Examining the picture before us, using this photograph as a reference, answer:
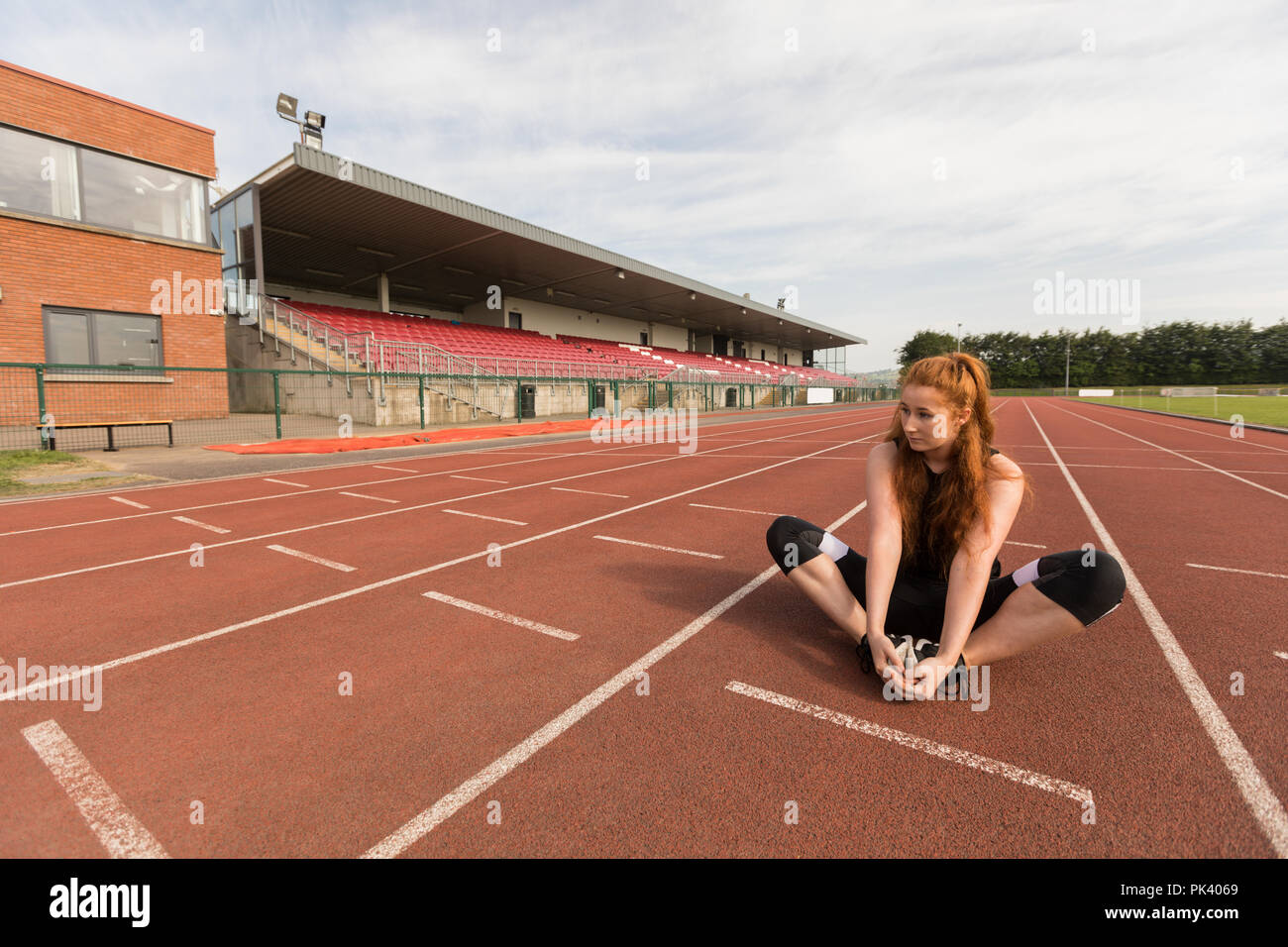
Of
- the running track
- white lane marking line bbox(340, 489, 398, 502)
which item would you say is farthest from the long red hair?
white lane marking line bbox(340, 489, 398, 502)

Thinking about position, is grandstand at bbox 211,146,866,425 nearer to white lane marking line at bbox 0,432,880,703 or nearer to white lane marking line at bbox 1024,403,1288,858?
white lane marking line at bbox 0,432,880,703

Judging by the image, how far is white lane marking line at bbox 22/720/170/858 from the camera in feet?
6.39

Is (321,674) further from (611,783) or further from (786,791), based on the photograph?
(786,791)

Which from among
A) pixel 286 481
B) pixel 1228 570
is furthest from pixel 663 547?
pixel 286 481

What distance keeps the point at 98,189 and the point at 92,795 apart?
68.4ft

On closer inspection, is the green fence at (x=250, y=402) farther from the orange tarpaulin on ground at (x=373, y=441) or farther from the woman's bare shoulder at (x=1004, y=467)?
the woman's bare shoulder at (x=1004, y=467)

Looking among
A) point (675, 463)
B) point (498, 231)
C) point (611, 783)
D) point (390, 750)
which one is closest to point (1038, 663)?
point (611, 783)

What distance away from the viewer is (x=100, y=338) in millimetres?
15789

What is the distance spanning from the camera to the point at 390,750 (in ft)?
8.03

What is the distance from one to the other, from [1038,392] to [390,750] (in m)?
108

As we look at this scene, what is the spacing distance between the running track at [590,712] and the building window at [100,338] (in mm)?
13552

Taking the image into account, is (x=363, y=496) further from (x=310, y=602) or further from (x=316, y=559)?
(x=310, y=602)

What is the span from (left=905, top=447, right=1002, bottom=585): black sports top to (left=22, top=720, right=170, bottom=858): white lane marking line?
3.37m

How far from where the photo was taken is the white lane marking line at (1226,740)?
197 cm
